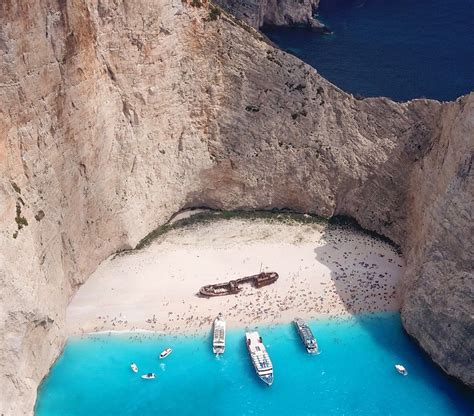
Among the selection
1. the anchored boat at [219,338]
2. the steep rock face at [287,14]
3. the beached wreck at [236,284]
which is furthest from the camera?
the steep rock face at [287,14]

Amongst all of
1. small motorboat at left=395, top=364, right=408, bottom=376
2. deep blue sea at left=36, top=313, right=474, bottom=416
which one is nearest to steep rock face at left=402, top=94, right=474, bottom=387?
deep blue sea at left=36, top=313, right=474, bottom=416

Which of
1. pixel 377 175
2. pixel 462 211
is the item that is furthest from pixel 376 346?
pixel 377 175

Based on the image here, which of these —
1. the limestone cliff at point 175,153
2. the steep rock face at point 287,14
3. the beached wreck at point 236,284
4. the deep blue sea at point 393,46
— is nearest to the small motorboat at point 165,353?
the beached wreck at point 236,284

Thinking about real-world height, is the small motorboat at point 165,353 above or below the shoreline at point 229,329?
below

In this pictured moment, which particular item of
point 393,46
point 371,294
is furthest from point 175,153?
point 393,46

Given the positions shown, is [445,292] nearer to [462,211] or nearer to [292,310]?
[462,211]

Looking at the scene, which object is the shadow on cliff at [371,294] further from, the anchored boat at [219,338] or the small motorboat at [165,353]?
the small motorboat at [165,353]

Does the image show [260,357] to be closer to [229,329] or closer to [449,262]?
[229,329]
